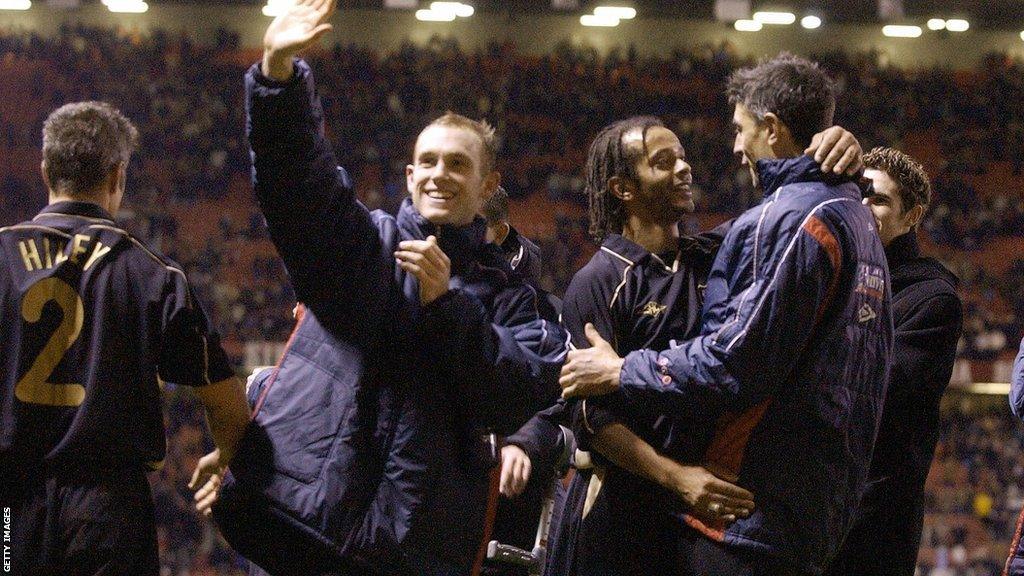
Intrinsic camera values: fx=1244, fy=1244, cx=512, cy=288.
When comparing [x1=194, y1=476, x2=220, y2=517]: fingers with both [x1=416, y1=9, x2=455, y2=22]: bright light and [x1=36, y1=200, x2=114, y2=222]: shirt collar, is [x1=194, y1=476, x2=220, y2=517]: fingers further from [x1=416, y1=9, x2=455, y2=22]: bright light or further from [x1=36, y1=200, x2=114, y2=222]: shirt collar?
[x1=416, y1=9, x2=455, y2=22]: bright light

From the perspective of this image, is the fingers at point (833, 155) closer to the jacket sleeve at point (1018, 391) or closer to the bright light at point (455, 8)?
the jacket sleeve at point (1018, 391)

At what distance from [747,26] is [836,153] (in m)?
20.4

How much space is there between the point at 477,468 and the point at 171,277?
0.97 m

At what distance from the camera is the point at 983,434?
16203mm

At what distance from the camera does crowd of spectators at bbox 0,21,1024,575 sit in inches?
738

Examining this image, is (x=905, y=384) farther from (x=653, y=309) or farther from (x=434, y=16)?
(x=434, y=16)

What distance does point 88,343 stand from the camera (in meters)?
3.19

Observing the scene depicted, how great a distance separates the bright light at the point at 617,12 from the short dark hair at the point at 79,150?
18777 mm

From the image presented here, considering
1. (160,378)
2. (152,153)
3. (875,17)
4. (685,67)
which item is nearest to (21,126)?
(152,153)

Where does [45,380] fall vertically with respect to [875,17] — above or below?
below

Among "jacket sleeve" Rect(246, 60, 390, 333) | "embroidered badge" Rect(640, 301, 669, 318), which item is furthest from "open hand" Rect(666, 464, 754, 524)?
"jacket sleeve" Rect(246, 60, 390, 333)

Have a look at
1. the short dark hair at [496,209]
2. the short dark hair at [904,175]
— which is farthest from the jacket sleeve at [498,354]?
the short dark hair at [904,175]

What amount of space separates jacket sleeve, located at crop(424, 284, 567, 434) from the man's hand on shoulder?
64 cm

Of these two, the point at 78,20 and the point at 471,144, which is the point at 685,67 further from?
the point at 471,144
